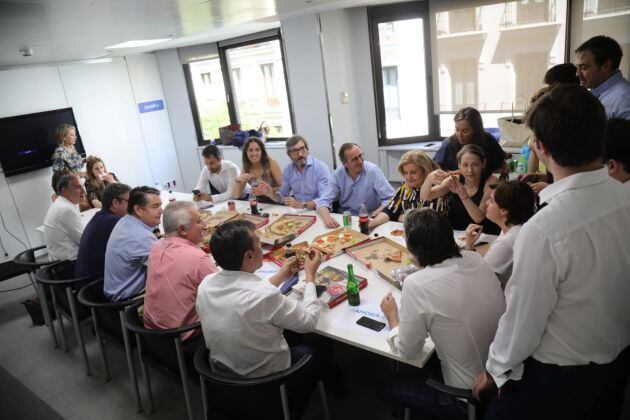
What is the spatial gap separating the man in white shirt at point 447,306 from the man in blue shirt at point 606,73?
75.3 inches

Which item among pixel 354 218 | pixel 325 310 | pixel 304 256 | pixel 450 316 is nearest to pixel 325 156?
pixel 354 218

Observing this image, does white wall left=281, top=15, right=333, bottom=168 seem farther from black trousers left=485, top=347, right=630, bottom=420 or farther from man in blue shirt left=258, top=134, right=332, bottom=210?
black trousers left=485, top=347, right=630, bottom=420

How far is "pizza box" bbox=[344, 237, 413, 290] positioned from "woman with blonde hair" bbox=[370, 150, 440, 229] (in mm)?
367

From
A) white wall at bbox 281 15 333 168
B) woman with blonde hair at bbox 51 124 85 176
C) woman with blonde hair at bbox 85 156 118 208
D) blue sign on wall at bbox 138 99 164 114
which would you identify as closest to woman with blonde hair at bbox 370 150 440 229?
white wall at bbox 281 15 333 168

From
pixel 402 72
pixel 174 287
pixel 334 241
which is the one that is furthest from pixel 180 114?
pixel 174 287

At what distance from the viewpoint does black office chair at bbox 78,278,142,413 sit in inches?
105

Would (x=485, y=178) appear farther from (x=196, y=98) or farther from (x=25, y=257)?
(x=196, y=98)

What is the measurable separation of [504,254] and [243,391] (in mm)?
1394

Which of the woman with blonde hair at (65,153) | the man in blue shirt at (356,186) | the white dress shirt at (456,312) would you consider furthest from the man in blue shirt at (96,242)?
the woman with blonde hair at (65,153)

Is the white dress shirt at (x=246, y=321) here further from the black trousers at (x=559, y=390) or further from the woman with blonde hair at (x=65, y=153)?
the woman with blonde hair at (x=65, y=153)

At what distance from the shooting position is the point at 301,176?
173 inches

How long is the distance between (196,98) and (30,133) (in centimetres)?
275

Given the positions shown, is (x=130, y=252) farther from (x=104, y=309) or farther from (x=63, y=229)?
(x=63, y=229)

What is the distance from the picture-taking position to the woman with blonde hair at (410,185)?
3314 mm
